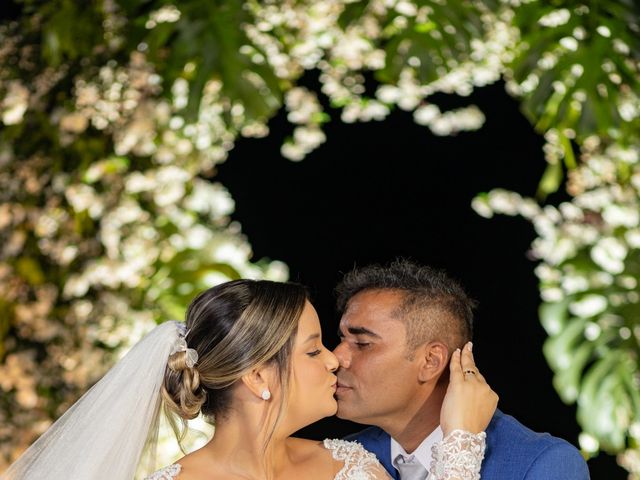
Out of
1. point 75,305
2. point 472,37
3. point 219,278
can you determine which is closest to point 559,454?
point 472,37

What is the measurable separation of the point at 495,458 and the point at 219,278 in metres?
1.78

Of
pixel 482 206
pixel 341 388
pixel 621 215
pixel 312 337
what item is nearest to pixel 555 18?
pixel 621 215

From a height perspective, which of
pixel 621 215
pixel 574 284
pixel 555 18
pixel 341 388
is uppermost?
pixel 555 18

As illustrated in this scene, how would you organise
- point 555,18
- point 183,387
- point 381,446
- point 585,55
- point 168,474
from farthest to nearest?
point 555,18
point 585,55
point 381,446
point 183,387
point 168,474

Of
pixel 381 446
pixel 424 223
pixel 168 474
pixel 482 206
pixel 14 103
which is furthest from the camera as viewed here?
pixel 424 223

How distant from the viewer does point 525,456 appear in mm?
2086

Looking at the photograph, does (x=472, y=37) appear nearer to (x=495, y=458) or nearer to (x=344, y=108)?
(x=344, y=108)

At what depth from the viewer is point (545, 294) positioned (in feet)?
13.3

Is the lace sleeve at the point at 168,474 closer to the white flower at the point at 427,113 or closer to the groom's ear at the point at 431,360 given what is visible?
the groom's ear at the point at 431,360

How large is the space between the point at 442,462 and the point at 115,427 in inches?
26.7

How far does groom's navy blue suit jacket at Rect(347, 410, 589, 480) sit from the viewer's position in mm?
2055

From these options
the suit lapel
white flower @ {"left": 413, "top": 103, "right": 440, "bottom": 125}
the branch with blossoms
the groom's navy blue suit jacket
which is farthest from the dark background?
the groom's navy blue suit jacket

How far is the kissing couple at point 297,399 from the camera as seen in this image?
1903 mm

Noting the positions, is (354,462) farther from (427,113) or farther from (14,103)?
(427,113)
